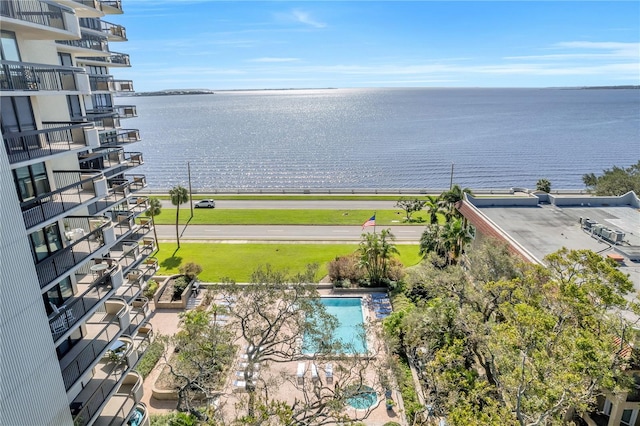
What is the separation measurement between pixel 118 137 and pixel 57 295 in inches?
640

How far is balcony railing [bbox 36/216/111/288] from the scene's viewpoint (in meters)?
14.8

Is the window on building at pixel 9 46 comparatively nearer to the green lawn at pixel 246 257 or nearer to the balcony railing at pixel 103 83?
the balcony railing at pixel 103 83

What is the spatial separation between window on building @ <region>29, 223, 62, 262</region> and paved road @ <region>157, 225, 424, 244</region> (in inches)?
1326

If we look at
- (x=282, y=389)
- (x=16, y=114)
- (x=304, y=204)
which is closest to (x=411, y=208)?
(x=304, y=204)

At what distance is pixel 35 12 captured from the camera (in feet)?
47.8

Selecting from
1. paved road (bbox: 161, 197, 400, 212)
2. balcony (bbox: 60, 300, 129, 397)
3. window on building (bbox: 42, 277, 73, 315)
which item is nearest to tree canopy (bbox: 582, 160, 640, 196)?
paved road (bbox: 161, 197, 400, 212)

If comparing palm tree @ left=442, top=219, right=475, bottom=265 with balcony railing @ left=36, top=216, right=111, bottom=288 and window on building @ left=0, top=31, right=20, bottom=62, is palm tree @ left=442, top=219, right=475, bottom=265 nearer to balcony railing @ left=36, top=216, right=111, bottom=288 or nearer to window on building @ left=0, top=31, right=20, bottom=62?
balcony railing @ left=36, top=216, right=111, bottom=288

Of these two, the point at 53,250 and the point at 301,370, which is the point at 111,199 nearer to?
the point at 53,250

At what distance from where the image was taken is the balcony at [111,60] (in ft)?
89.9

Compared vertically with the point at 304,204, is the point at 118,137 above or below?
above

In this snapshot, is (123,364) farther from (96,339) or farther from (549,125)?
(549,125)

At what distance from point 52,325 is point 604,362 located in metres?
21.3

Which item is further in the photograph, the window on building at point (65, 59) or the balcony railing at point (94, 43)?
the balcony railing at point (94, 43)

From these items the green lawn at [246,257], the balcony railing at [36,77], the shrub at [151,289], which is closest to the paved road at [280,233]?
the green lawn at [246,257]
